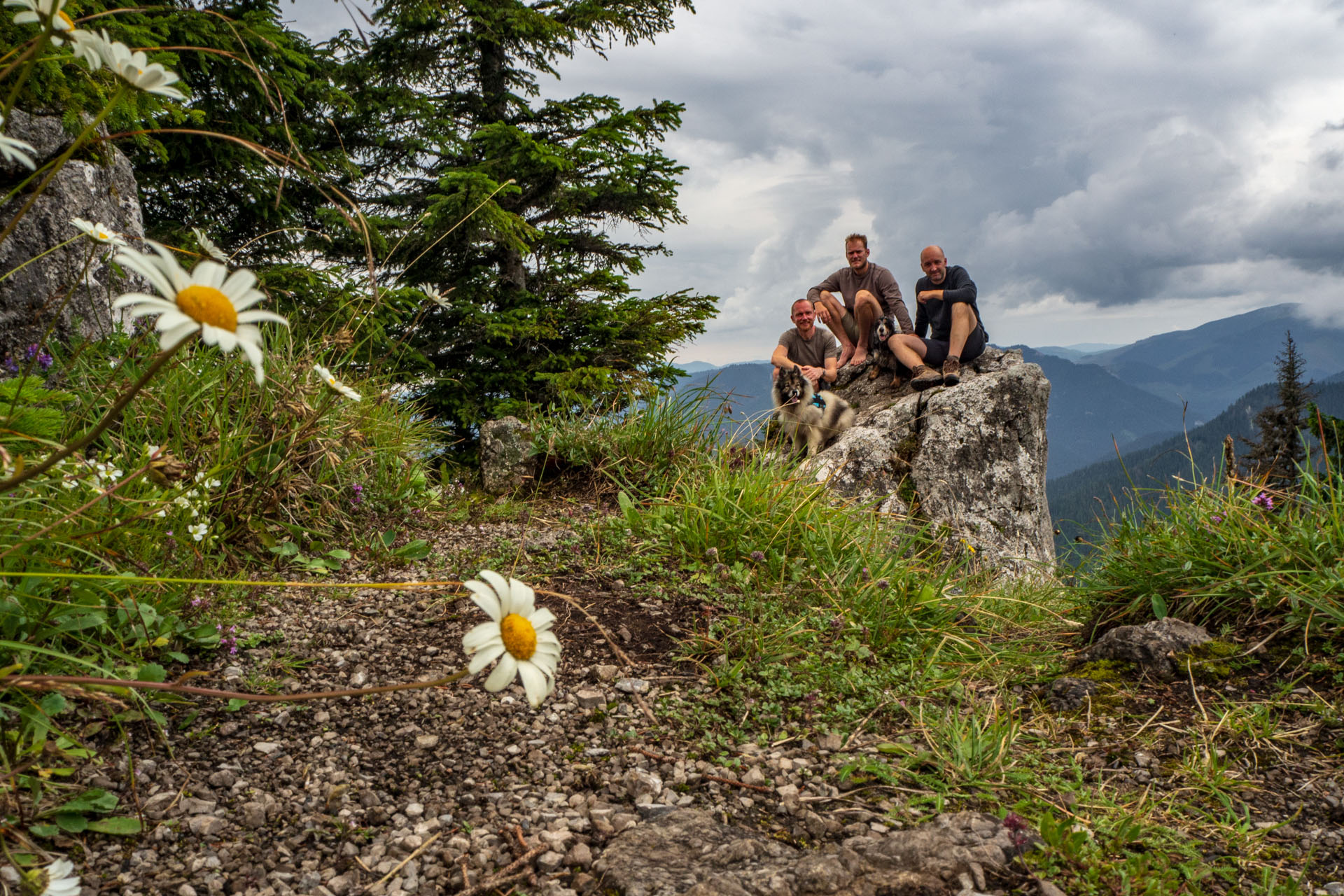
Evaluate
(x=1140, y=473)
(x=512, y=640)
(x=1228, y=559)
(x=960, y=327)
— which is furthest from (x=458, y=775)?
(x=960, y=327)

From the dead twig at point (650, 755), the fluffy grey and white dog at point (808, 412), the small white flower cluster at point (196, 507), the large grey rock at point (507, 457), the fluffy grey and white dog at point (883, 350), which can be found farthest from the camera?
the fluffy grey and white dog at point (883, 350)

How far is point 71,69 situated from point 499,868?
5666 mm

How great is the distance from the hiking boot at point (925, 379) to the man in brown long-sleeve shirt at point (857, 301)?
0.46 m

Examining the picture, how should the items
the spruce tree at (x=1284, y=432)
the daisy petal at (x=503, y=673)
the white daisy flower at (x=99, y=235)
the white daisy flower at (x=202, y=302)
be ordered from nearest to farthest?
the white daisy flower at (x=202, y=302) → the daisy petal at (x=503, y=673) → the white daisy flower at (x=99, y=235) → the spruce tree at (x=1284, y=432)

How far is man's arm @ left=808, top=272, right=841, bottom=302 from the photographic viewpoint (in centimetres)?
833

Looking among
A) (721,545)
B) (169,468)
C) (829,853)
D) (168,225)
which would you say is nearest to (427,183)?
(168,225)

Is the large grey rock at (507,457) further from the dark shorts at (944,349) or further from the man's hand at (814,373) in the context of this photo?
the dark shorts at (944,349)

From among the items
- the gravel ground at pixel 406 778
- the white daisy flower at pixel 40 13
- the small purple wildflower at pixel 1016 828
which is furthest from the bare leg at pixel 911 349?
the white daisy flower at pixel 40 13

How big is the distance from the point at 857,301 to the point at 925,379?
113 centimetres

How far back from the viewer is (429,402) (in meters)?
10.9

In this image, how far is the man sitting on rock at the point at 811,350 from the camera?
7668 mm

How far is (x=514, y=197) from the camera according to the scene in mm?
11500

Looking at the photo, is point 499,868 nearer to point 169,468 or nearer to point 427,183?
point 169,468

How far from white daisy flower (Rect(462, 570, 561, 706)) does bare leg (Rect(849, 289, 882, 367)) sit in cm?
735
